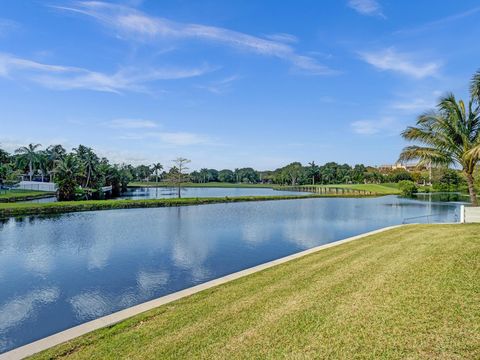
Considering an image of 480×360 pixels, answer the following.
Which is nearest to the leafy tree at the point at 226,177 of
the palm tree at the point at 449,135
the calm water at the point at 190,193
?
the calm water at the point at 190,193

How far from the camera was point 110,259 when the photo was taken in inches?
549

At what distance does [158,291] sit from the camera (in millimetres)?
9836

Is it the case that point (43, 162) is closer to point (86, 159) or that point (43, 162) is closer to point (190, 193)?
point (86, 159)

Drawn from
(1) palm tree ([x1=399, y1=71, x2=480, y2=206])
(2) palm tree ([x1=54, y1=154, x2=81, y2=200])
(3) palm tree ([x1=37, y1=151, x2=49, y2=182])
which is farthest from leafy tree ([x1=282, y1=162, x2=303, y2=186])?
(1) palm tree ([x1=399, y1=71, x2=480, y2=206])

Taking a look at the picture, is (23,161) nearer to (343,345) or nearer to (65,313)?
(65,313)

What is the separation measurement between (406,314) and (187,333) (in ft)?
12.1

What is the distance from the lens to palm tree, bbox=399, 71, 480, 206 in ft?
50.1

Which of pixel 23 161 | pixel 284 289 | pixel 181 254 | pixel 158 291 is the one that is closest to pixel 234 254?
pixel 181 254

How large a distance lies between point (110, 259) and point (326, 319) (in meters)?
11.4

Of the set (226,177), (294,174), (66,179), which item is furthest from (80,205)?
(226,177)

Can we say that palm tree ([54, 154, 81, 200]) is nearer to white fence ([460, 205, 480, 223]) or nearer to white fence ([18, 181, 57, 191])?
white fence ([18, 181, 57, 191])

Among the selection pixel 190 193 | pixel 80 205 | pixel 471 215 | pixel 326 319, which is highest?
pixel 471 215

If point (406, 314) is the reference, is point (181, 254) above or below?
below

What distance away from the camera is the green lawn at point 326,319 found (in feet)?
14.2
